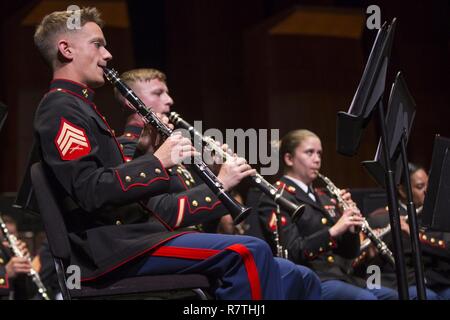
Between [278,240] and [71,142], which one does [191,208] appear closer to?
[71,142]

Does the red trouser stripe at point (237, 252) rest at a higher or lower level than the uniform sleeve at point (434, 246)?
higher

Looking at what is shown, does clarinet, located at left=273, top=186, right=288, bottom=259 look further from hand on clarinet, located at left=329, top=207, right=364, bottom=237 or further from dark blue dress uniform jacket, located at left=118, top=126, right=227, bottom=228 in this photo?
dark blue dress uniform jacket, located at left=118, top=126, right=227, bottom=228

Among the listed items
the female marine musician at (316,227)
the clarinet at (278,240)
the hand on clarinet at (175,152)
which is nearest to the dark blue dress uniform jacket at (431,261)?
the female marine musician at (316,227)

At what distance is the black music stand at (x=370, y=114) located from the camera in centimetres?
238

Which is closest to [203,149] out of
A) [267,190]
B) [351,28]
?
[267,190]

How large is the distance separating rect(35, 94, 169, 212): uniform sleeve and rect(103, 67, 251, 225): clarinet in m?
0.23

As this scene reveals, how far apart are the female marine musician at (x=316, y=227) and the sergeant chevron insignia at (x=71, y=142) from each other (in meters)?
1.73

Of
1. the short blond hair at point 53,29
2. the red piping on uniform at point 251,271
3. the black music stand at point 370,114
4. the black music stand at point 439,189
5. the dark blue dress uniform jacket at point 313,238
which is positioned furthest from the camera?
the dark blue dress uniform jacket at point 313,238

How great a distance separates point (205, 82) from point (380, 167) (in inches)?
181

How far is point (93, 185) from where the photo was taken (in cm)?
227

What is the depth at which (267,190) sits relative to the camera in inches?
125

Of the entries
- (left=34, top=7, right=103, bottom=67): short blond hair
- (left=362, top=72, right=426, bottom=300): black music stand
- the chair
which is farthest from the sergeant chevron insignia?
(left=362, top=72, right=426, bottom=300): black music stand

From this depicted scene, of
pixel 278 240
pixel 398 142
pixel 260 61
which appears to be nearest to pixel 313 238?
pixel 278 240

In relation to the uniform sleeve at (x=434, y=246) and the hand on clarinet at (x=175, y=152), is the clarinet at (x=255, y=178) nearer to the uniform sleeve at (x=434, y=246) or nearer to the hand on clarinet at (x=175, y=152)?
the hand on clarinet at (x=175, y=152)
